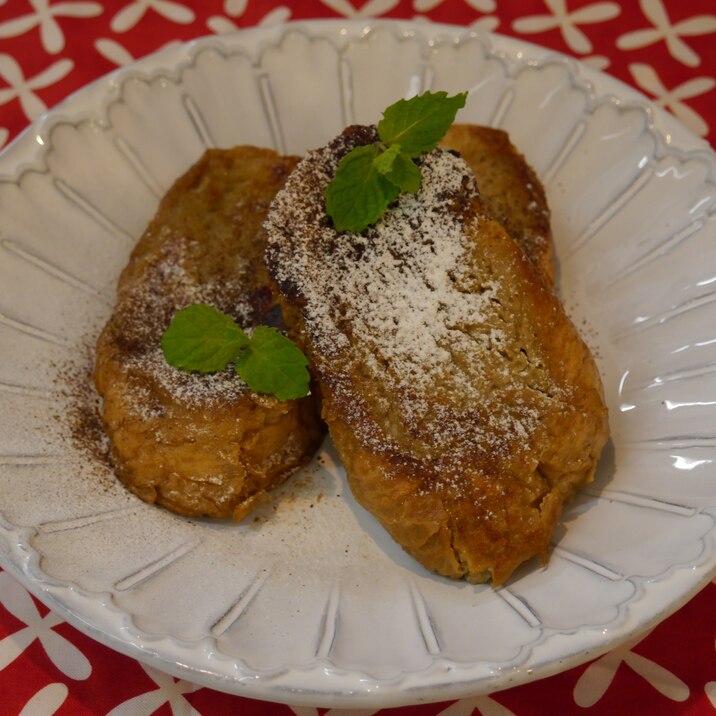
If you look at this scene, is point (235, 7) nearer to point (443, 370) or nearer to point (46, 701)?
point (443, 370)

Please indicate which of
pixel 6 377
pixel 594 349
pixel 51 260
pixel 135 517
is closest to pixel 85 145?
pixel 51 260

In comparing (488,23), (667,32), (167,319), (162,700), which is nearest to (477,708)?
(162,700)

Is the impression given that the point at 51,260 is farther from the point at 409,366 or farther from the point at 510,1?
the point at 510,1

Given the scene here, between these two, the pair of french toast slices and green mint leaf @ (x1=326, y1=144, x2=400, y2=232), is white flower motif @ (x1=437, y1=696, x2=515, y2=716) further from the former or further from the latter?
green mint leaf @ (x1=326, y1=144, x2=400, y2=232)

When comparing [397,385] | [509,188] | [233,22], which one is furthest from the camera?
[233,22]

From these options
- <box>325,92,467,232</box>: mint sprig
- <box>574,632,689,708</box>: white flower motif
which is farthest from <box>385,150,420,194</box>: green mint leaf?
<box>574,632,689,708</box>: white flower motif

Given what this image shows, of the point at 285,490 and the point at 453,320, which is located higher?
the point at 453,320

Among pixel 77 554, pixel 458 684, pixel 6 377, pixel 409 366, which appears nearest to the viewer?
pixel 458 684
